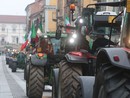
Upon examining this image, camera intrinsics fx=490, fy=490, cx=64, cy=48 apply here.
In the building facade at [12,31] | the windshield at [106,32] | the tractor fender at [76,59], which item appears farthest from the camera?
the building facade at [12,31]

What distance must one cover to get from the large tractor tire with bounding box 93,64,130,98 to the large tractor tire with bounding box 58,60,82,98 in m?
3.32

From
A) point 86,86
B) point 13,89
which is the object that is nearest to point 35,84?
point 13,89

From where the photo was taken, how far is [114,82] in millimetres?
4391

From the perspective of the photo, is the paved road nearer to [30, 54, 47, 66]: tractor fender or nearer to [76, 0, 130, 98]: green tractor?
[30, 54, 47, 66]: tractor fender

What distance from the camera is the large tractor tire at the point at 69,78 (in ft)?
26.5

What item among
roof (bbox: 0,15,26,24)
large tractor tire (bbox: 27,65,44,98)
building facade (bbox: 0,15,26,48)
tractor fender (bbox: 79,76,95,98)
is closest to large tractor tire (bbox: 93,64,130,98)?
tractor fender (bbox: 79,76,95,98)

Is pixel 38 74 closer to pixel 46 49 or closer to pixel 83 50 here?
pixel 46 49

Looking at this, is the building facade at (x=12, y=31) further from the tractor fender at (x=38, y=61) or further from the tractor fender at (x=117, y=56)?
the tractor fender at (x=117, y=56)

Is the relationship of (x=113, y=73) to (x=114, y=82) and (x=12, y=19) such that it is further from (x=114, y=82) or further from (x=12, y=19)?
(x=12, y=19)

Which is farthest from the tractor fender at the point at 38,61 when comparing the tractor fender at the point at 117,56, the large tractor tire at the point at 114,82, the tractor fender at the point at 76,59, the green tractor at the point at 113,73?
A: the large tractor tire at the point at 114,82

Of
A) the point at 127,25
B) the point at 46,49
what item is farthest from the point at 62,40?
the point at 127,25

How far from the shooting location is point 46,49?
603 inches

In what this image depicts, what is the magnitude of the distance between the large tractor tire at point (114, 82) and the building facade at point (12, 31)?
15741 cm

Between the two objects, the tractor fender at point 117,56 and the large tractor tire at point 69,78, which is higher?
the tractor fender at point 117,56
